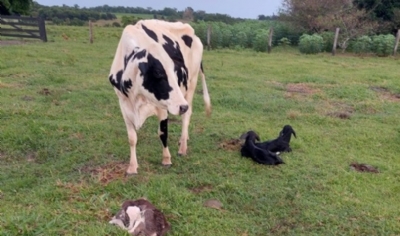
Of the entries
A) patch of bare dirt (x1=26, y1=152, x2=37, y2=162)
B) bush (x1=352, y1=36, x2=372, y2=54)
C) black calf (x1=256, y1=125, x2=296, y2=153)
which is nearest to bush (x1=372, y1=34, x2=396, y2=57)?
bush (x1=352, y1=36, x2=372, y2=54)

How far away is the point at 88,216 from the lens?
3.37 m

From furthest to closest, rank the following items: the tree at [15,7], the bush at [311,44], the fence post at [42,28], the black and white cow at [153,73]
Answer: the tree at [15,7], the bush at [311,44], the fence post at [42,28], the black and white cow at [153,73]

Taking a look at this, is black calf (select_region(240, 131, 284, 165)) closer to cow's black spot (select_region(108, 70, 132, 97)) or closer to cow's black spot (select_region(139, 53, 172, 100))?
cow's black spot (select_region(139, 53, 172, 100))

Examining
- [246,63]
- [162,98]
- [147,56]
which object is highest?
[147,56]

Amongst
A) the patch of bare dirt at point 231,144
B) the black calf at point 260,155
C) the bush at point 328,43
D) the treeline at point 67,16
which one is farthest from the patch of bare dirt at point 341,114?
the treeline at point 67,16

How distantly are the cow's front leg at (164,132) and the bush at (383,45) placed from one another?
14.4m

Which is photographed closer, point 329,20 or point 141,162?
point 141,162

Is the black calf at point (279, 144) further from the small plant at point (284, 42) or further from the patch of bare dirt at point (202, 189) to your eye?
the small plant at point (284, 42)

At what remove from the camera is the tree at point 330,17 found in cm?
1936

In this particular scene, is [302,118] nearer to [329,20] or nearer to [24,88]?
[24,88]

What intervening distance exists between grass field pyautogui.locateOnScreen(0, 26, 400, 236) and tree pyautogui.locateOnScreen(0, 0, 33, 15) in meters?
12.8

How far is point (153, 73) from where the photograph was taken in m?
3.88

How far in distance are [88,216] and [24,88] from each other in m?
5.49

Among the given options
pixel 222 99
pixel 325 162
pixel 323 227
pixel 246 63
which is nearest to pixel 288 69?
pixel 246 63
